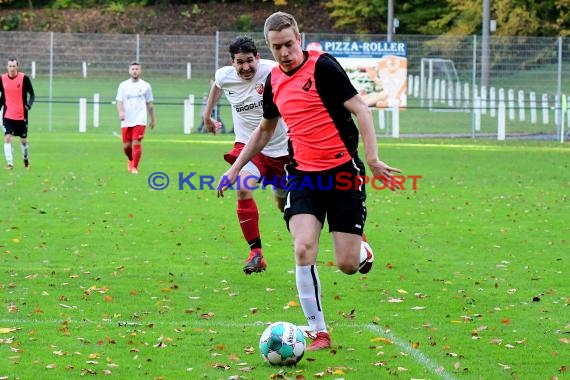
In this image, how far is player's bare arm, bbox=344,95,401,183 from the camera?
7812 mm

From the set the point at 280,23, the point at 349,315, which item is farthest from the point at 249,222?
the point at 280,23

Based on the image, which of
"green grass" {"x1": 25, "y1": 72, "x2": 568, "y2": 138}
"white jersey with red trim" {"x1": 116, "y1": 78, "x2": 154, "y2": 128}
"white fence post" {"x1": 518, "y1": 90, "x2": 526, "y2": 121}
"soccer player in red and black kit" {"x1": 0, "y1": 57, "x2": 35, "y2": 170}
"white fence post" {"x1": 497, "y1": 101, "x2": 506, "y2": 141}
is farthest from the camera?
"green grass" {"x1": 25, "y1": 72, "x2": 568, "y2": 138}

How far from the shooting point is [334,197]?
8.09m

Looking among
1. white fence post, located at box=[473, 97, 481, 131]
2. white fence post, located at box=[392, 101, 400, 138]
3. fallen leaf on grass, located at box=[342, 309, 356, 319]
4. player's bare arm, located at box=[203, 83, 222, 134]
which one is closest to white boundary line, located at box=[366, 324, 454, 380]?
fallen leaf on grass, located at box=[342, 309, 356, 319]

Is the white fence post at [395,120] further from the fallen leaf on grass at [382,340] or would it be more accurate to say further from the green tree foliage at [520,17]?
the fallen leaf on grass at [382,340]

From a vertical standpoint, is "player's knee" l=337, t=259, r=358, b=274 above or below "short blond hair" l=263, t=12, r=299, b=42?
below

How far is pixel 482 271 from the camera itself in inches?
456

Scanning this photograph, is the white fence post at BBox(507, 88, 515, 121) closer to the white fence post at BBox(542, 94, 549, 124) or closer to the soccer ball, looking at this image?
the white fence post at BBox(542, 94, 549, 124)

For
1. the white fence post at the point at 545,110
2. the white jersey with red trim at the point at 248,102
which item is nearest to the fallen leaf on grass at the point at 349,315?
the white jersey with red trim at the point at 248,102

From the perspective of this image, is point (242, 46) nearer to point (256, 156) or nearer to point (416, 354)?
point (256, 156)

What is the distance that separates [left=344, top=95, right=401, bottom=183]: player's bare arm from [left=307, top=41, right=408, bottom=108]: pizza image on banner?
29.3 metres

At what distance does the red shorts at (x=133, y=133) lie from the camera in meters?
22.8

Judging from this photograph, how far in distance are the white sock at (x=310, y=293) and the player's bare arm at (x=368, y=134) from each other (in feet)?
2.53

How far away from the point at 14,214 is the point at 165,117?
3166 cm
